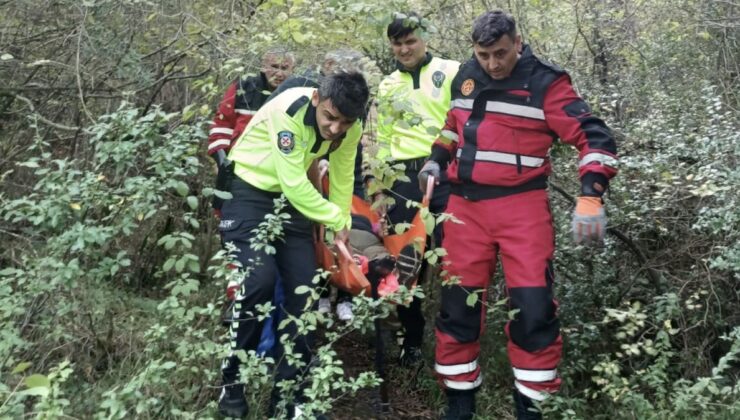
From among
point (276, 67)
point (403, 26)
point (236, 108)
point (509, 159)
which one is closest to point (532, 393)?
point (509, 159)

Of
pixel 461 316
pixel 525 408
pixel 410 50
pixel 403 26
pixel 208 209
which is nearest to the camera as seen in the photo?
pixel 525 408

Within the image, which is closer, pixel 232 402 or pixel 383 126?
pixel 232 402

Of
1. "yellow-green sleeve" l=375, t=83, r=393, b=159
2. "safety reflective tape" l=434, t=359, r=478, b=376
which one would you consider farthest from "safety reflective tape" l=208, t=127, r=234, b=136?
"safety reflective tape" l=434, t=359, r=478, b=376

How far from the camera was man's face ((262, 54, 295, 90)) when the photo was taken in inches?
158

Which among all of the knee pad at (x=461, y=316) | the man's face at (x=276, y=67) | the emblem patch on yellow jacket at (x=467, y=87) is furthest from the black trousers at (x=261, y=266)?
the emblem patch on yellow jacket at (x=467, y=87)

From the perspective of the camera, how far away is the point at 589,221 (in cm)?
309

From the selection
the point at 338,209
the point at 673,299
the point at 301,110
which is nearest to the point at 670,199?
the point at 673,299

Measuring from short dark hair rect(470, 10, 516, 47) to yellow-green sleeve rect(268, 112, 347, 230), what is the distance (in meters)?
0.99

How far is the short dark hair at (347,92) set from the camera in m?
3.08

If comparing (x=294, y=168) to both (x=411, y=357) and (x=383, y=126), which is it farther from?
(x=411, y=357)

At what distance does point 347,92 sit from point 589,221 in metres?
1.26

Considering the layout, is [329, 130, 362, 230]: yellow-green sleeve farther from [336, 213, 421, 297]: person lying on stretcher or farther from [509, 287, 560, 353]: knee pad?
[509, 287, 560, 353]: knee pad

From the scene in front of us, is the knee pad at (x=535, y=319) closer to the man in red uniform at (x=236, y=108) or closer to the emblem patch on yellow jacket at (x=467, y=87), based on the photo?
the emblem patch on yellow jacket at (x=467, y=87)

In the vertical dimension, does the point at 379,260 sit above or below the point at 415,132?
below
